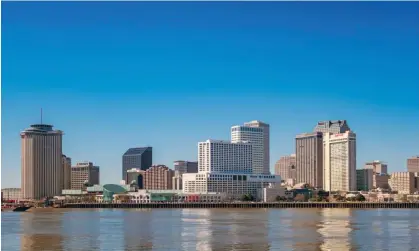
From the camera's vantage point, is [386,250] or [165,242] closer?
[386,250]

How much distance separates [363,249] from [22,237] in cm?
2765

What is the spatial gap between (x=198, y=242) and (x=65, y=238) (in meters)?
11.5

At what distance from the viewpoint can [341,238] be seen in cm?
5166

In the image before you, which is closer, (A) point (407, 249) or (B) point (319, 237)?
(A) point (407, 249)

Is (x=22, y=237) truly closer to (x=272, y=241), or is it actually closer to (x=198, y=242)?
(x=198, y=242)

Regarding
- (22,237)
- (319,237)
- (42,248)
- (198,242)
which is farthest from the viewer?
(22,237)

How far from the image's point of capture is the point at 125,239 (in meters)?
52.8

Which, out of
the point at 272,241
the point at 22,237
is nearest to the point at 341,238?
the point at 272,241

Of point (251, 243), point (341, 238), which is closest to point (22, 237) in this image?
point (251, 243)

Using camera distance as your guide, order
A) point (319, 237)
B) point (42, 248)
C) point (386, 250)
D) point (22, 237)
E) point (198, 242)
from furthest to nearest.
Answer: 1. point (22, 237)
2. point (319, 237)
3. point (198, 242)
4. point (42, 248)
5. point (386, 250)

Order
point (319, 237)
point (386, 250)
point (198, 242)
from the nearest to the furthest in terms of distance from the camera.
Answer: point (386, 250), point (198, 242), point (319, 237)

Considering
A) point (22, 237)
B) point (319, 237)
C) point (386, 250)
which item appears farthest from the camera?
point (22, 237)

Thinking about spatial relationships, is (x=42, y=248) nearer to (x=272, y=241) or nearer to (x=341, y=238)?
(x=272, y=241)

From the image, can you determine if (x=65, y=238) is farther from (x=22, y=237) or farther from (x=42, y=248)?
(x=42, y=248)
